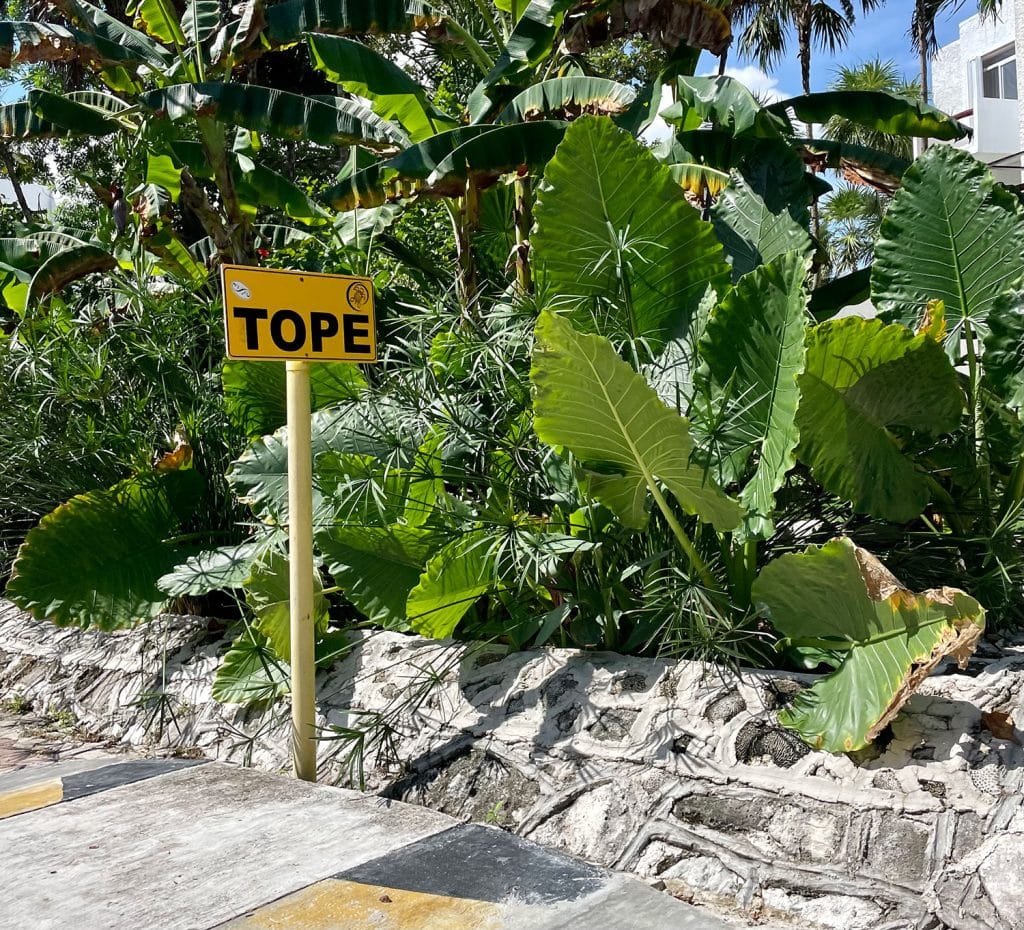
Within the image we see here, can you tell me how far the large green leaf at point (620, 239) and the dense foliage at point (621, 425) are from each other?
0.04ft

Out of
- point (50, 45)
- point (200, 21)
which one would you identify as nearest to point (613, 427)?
point (50, 45)

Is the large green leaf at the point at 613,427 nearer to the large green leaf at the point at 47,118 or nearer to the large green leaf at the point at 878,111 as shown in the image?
the large green leaf at the point at 878,111

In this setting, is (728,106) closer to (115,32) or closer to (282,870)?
(282,870)

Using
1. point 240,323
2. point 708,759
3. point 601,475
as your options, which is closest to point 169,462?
point 240,323

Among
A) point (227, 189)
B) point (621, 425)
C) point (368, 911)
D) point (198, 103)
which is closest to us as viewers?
point (368, 911)

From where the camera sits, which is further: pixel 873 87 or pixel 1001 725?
pixel 873 87

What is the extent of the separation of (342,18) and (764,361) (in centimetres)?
474

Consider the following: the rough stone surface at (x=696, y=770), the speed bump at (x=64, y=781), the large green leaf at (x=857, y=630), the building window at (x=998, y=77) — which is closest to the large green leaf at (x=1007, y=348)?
the rough stone surface at (x=696, y=770)

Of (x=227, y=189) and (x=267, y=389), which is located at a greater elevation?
(x=227, y=189)

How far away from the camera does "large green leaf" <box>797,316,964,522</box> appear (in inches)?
145

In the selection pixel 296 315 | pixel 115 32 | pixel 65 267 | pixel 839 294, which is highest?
pixel 115 32

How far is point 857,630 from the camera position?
3.33 m

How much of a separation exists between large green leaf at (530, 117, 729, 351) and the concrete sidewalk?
2.05 m

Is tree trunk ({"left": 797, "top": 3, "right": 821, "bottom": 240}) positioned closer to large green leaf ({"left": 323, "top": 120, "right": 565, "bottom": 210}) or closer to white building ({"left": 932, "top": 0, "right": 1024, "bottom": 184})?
white building ({"left": 932, "top": 0, "right": 1024, "bottom": 184})
